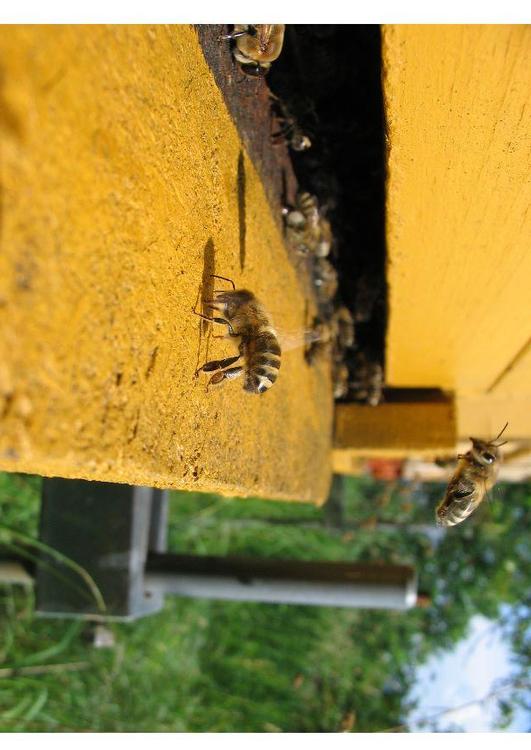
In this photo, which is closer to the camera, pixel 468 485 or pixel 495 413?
pixel 468 485

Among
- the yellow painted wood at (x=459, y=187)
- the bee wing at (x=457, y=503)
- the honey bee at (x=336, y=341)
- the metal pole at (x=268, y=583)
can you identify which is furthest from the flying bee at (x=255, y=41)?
the metal pole at (x=268, y=583)

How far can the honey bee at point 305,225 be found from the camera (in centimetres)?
258

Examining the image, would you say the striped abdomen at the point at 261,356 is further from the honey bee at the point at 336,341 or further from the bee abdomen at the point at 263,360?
the honey bee at the point at 336,341

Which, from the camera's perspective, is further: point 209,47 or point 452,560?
point 452,560

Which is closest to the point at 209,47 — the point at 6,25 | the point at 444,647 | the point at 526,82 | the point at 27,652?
the point at 526,82

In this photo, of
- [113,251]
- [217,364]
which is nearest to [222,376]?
[217,364]

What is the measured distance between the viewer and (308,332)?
2848mm

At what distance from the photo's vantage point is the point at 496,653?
8414 mm

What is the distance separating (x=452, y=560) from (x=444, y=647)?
4.15 feet

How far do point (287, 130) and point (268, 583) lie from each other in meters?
2.60

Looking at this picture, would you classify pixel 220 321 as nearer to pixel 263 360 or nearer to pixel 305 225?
pixel 263 360

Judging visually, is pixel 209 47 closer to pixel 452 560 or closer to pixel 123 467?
pixel 123 467

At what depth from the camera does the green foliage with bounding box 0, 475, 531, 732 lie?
4.66m

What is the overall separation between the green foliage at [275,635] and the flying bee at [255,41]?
253 centimetres
